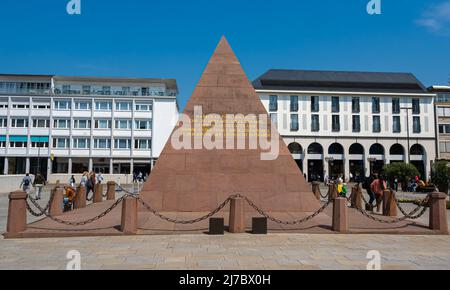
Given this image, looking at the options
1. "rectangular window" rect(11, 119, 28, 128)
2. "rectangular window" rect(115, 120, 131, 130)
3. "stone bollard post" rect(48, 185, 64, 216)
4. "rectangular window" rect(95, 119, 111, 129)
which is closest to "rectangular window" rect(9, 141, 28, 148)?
"rectangular window" rect(11, 119, 28, 128)

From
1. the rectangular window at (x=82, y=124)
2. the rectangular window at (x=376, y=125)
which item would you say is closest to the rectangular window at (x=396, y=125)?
the rectangular window at (x=376, y=125)

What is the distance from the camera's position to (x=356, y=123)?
178 feet

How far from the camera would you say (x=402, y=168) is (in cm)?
3266

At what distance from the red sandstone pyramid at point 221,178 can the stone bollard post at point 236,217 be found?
2.70 m

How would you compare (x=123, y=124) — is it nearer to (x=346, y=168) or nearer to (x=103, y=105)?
(x=103, y=105)

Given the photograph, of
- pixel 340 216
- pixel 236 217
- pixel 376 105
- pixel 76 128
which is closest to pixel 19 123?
pixel 76 128

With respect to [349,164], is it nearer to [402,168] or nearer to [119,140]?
[402,168]

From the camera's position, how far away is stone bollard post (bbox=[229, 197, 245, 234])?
33.4 ft

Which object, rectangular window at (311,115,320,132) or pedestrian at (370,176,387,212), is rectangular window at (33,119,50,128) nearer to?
rectangular window at (311,115,320,132)

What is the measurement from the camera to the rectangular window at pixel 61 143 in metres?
51.8

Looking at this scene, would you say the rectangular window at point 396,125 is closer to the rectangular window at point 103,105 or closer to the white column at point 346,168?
the white column at point 346,168

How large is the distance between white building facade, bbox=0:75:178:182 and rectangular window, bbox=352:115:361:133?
91.5ft

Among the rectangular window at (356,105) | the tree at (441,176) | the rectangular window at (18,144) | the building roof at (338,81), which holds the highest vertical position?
the building roof at (338,81)
